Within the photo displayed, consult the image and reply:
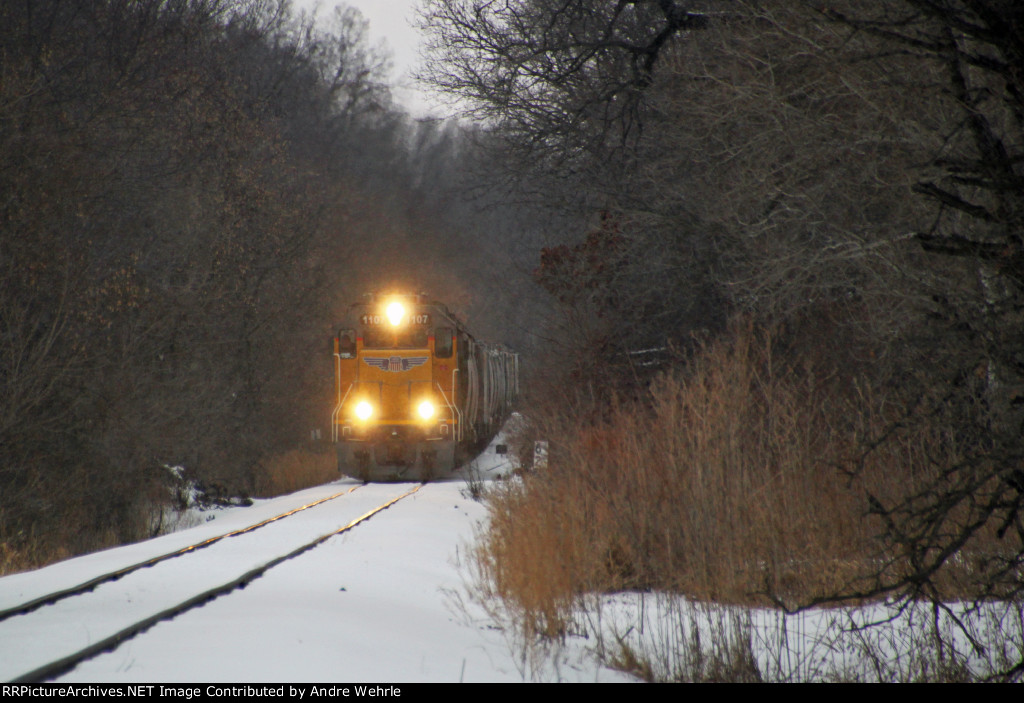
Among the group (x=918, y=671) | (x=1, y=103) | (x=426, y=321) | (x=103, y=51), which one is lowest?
(x=918, y=671)

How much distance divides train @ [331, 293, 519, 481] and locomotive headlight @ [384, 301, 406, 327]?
0.07 ft

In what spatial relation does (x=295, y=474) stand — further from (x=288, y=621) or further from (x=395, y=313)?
(x=288, y=621)

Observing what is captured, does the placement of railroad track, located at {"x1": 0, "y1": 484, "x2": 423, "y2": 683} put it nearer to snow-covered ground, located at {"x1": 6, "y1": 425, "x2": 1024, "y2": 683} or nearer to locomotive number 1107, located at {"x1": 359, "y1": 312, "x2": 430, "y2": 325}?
snow-covered ground, located at {"x1": 6, "y1": 425, "x2": 1024, "y2": 683}

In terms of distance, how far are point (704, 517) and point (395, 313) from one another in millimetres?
14338

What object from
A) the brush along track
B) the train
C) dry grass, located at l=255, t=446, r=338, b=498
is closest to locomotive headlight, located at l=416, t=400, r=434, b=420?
the train

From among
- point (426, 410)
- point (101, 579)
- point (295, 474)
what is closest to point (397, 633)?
point (101, 579)

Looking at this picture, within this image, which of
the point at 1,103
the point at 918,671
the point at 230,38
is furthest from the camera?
the point at 230,38

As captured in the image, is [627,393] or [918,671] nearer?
[918,671]

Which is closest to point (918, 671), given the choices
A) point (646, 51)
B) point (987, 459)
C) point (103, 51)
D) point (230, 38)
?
point (987, 459)

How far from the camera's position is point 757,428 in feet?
31.2

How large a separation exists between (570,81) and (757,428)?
11129mm

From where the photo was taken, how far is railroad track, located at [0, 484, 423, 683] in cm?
577

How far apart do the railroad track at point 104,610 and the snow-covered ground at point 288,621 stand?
0.03 metres
